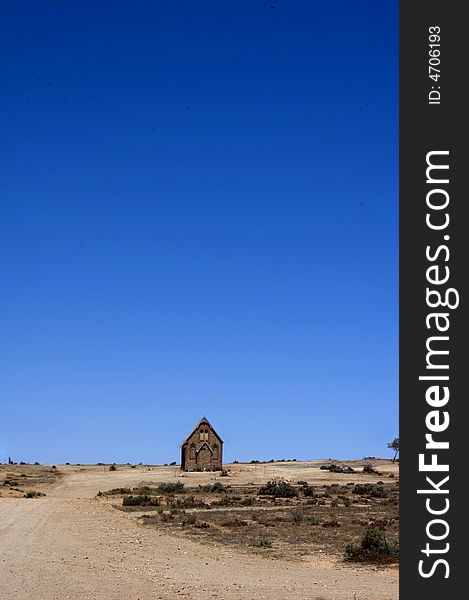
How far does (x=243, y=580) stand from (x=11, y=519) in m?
19.8

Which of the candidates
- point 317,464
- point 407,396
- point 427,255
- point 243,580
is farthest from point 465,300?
point 317,464

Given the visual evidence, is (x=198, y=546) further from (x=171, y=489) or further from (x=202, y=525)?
(x=171, y=489)

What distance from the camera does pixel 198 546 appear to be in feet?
81.7

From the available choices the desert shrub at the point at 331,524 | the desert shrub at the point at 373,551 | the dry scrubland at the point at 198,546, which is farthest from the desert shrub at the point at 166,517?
the desert shrub at the point at 373,551

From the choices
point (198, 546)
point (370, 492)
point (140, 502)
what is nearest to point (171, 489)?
point (140, 502)

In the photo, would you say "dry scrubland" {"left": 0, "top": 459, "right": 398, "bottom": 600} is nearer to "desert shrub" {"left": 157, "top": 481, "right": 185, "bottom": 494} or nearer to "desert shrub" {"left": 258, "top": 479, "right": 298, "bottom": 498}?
"desert shrub" {"left": 258, "top": 479, "right": 298, "bottom": 498}

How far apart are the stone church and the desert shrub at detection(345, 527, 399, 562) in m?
54.1

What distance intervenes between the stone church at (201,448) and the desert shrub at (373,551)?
54.1m

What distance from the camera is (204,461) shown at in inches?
3009

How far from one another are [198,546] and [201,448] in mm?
51828

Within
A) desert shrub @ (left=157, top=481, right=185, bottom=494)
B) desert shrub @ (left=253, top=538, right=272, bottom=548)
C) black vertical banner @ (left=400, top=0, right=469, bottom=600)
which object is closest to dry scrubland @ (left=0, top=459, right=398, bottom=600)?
desert shrub @ (left=253, top=538, right=272, bottom=548)

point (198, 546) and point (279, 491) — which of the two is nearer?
point (198, 546)

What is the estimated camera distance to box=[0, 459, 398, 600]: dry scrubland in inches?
675

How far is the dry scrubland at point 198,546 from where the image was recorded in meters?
17.1
